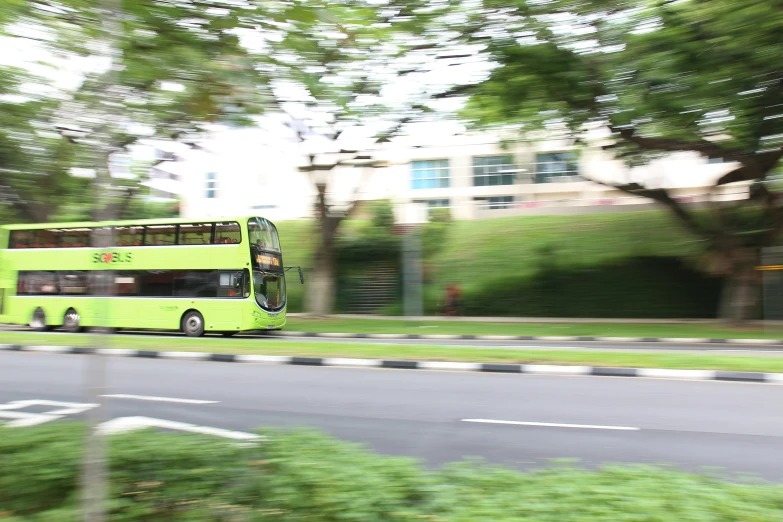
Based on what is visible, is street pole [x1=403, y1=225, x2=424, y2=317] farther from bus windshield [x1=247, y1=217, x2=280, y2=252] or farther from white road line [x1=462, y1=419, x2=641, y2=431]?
white road line [x1=462, y1=419, x2=641, y2=431]

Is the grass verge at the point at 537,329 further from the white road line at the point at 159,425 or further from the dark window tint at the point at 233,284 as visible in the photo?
the white road line at the point at 159,425

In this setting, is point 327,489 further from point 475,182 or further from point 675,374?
point 475,182

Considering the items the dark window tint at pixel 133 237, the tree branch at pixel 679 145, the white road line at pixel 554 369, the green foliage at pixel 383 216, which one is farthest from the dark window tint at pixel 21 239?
the tree branch at pixel 679 145

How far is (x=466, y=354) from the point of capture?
10.9m

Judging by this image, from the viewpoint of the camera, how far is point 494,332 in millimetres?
17781

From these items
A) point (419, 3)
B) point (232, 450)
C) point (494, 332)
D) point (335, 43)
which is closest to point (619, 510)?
point (232, 450)

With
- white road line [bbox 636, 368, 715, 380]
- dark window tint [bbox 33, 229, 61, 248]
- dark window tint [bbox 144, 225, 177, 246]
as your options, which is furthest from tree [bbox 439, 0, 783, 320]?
dark window tint [bbox 33, 229, 61, 248]

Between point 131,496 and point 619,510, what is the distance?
2.53m

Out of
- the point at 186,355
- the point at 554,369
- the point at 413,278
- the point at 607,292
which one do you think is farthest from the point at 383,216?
the point at 554,369

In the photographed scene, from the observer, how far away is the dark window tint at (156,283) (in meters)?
17.4

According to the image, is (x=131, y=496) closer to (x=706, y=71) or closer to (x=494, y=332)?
(x=706, y=71)

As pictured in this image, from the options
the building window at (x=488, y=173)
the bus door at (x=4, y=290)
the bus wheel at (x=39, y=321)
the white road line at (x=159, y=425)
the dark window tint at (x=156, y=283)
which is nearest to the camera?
the white road line at (x=159, y=425)

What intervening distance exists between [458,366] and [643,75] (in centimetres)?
612

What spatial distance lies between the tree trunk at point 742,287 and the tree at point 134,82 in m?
16.6
